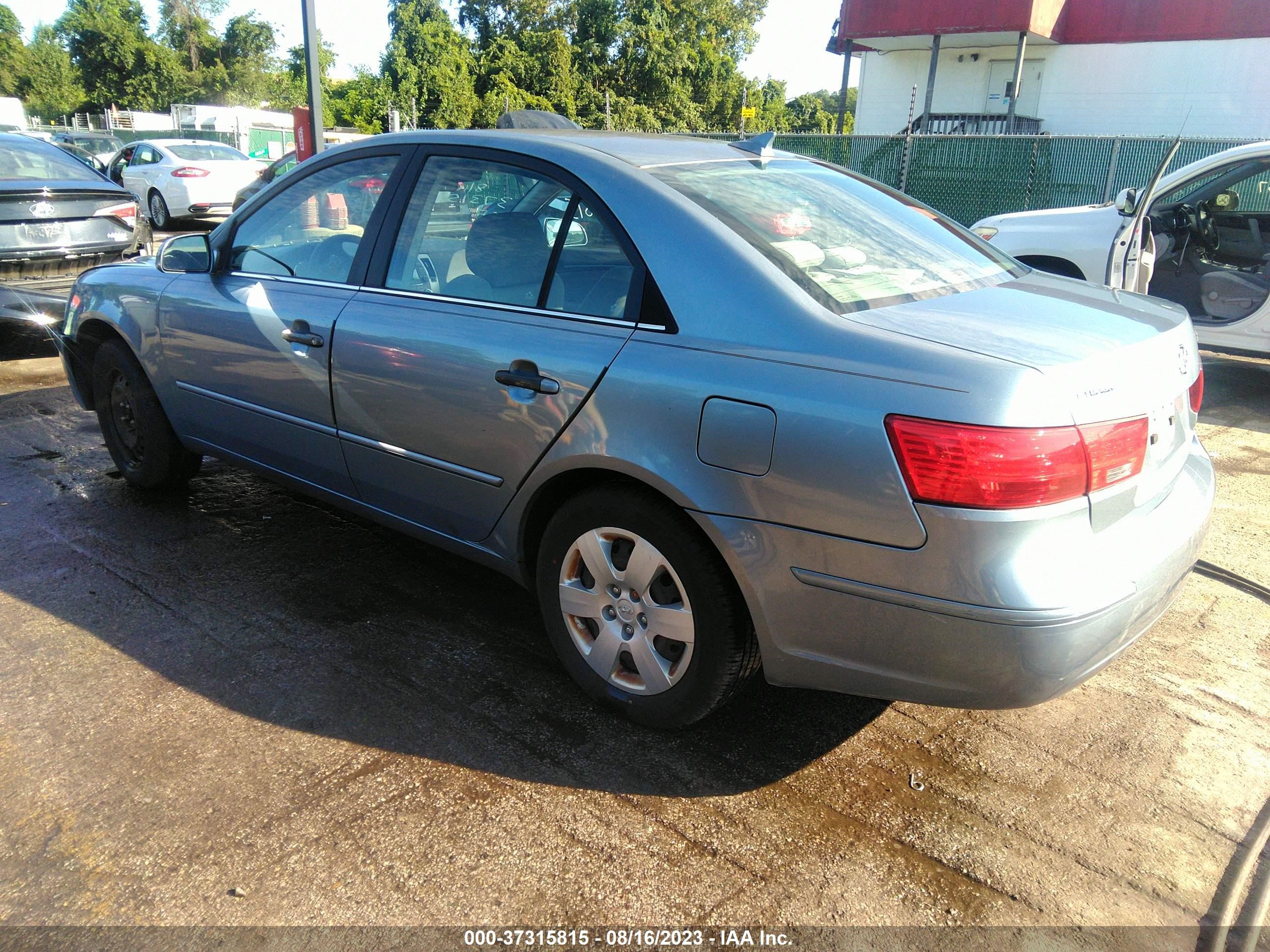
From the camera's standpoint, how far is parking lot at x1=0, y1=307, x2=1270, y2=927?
219 centimetres

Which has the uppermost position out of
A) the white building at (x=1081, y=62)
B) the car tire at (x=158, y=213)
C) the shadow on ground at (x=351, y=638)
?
the white building at (x=1081, y=62)

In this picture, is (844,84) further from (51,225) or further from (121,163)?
(51,225)

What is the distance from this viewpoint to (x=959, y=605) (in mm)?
2107

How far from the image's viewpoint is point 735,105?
184 feet

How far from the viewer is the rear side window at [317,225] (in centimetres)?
346

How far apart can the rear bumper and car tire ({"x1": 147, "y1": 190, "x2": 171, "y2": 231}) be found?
57.5 feet

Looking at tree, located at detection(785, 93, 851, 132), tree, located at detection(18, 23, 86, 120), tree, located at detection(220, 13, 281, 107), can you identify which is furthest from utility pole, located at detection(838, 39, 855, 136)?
tree, located at detection(18, 23, 86, 120)

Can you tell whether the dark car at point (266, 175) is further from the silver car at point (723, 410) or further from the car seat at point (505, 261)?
the car seat at point (505, 261)

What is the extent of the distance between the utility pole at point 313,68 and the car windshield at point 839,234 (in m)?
10.2

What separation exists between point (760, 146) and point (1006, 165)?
38.4 feet

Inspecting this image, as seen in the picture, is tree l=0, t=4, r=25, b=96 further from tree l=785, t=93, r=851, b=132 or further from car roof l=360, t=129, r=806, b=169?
car roof l=360, t=129, r=806, b=169

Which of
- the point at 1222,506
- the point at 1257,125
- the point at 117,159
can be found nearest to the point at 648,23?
the point at 1257,125

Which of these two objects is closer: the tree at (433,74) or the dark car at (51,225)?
the dark car at (51,225)

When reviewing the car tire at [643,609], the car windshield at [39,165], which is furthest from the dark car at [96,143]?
the car tire at [643,609]
